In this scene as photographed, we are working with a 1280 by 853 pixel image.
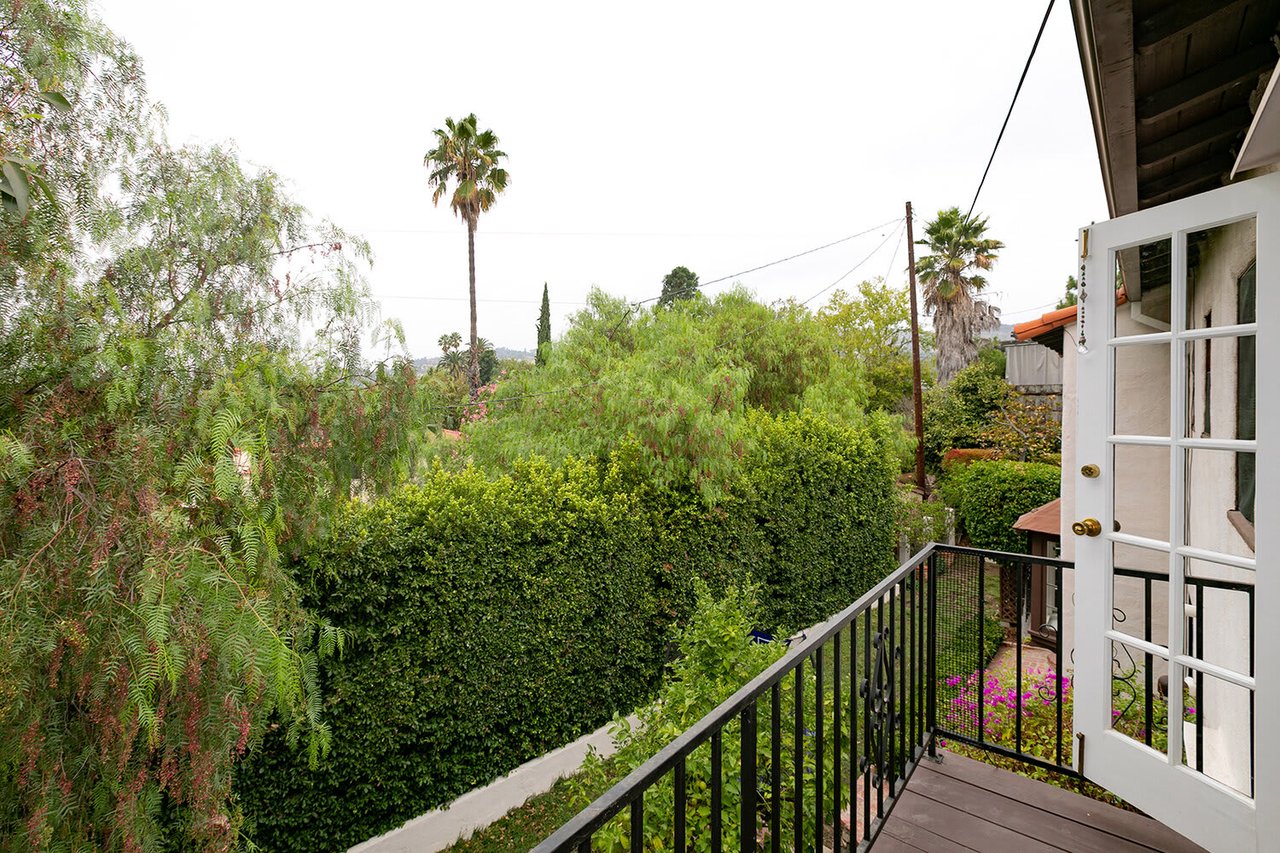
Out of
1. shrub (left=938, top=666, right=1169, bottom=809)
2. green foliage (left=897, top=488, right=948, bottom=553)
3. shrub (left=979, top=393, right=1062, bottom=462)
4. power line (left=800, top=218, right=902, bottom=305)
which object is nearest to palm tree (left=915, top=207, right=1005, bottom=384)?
power line (left=800, top=218, right=902, bottom=305)

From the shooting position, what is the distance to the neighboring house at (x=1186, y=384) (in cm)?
143

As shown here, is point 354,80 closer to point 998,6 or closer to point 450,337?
point 998,6

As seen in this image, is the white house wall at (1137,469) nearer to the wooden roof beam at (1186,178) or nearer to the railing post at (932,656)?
the wooden roof beam at (1186,178)

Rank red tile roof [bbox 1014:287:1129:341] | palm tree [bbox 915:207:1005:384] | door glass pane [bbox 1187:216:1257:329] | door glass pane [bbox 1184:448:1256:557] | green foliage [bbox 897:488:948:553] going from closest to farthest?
door glass pane [bbox 1187:216:1257:329], door glass pane [bbox 1184:448:1256:557], red tile roof [bbox 1014:287:1129:341], green foliage [bbox 897:488:948:553], palm tree [bbox 915:207:1005:384]

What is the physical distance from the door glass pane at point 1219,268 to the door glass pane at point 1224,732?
1.27 m

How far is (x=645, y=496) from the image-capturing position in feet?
17.6

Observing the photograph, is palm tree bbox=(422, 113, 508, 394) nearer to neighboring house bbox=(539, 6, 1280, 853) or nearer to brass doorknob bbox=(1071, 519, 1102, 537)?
neighboring house bbox=(539, 6, 1280, 853)

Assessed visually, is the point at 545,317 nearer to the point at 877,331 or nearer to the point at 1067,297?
the point at 877,331

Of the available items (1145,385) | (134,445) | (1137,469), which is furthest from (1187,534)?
(1137,469)

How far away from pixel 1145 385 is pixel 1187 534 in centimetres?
291

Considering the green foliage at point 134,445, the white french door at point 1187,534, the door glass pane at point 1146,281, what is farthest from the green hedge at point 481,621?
the door glass pane at point 1146,281

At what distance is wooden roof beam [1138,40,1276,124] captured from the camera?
1.61 meters

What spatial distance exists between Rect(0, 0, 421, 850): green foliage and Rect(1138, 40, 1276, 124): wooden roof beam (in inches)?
110

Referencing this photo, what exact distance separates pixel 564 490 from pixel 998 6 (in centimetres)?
410
